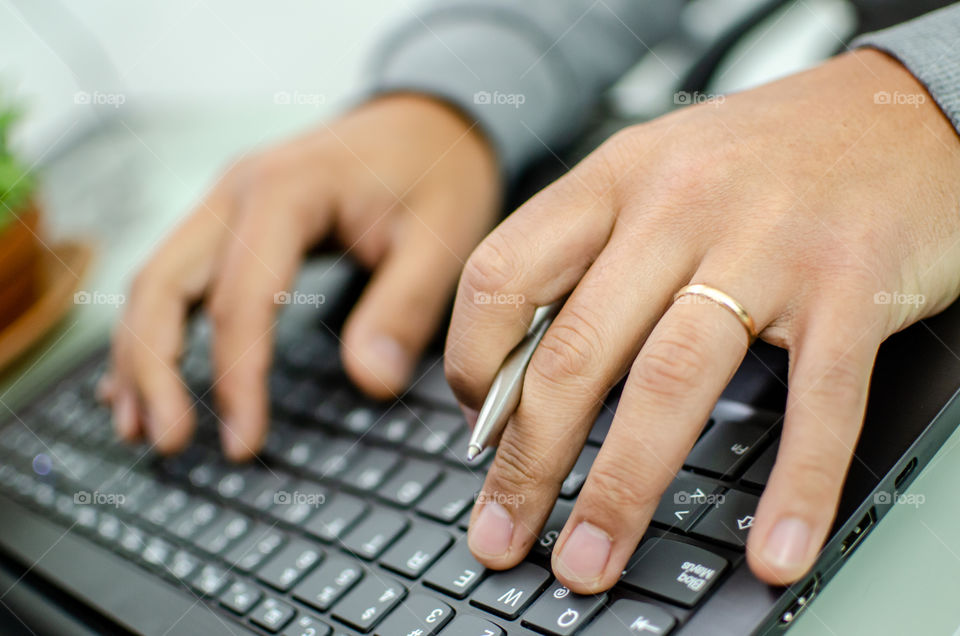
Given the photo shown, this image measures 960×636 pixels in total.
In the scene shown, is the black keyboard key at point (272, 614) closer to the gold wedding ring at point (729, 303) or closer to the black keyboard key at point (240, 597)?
the black keyboard key at point (240, 597)

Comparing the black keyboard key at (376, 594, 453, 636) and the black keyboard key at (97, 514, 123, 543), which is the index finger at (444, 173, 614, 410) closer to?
the black keyboard key at (376, 594, 453, 636)

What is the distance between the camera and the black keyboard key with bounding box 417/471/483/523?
0.40 m

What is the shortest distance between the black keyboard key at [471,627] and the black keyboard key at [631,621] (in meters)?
0.04

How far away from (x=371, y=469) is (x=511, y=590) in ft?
0.49

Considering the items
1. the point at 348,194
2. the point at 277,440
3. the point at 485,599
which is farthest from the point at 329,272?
the point at 485,599

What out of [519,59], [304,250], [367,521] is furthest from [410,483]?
[519,59]

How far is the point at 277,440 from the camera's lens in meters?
0.54

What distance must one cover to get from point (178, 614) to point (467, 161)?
0.41m

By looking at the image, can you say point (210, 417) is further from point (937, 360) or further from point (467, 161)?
point (937, 360)

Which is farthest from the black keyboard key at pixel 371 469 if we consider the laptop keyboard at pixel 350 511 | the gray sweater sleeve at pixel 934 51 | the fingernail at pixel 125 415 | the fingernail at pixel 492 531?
the gray sweater sleeve at pixel 934 51

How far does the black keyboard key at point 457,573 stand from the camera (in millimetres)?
349

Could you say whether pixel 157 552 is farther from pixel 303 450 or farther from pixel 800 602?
pixel 800 602

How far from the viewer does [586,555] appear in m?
0.31

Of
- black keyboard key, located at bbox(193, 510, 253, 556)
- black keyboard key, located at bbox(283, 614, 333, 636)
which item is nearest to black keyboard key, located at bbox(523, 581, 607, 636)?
black keyboard key, located at bbox(283, 614, 333, 636)
